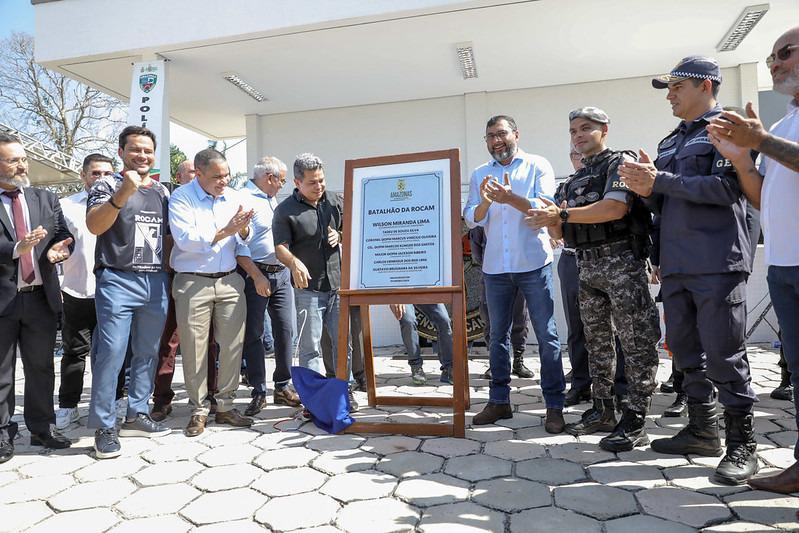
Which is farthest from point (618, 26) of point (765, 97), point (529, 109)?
point (765, 97)

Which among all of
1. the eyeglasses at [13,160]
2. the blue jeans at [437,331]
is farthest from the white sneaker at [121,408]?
the blue jeans at [437,331]

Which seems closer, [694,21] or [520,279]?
[520,279]

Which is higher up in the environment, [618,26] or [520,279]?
[618,26]

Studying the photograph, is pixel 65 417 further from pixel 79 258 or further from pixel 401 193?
pixel 401 193

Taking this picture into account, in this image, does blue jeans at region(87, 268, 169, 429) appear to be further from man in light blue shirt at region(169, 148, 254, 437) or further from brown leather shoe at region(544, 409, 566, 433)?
brown leather shoe at region(544, 409, 566, 433)

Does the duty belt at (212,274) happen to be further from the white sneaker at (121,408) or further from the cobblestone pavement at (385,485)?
the white sneaker at (121,408)

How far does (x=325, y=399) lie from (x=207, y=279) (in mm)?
1104

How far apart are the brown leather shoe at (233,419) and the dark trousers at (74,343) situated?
3.47ft

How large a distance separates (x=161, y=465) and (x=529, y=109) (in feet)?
29.6

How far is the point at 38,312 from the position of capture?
3.27m

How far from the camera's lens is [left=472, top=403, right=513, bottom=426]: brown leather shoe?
3494mm

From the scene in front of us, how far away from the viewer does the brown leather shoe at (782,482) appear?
2271mm

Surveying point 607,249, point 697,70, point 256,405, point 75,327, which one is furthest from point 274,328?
point 697,70

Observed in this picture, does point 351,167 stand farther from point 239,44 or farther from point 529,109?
point 529,109
